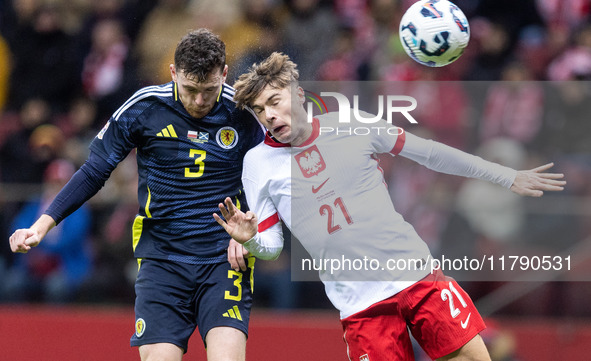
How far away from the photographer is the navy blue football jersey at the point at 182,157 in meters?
4.91

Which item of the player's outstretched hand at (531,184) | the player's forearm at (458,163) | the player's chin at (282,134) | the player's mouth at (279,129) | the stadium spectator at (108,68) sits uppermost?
the stadium spectator at (108,68)

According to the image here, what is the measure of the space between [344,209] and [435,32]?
48.4 inches

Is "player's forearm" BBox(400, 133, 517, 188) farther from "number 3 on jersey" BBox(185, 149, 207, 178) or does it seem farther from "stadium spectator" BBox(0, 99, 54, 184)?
"stadium spectator" BBox(0, 99, 54, 184)

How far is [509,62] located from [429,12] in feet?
11.0

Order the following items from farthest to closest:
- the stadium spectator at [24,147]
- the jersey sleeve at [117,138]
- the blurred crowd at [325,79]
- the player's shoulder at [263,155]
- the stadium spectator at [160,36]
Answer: the stadium spectator at [24,147]
the stadium spectator at [160,36]
the blurred crowd at [325,79]
the jersey sleeve at [117,138]
the player's shoulder at [263,155]

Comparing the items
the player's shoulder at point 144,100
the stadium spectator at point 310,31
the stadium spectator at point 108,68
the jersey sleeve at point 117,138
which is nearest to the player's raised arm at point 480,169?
the player's shoulder at point 144,100

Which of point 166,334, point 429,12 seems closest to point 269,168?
point 166,334

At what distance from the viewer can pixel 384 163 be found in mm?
7355

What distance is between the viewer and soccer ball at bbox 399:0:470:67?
509cm

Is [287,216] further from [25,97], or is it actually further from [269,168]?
[25,97]

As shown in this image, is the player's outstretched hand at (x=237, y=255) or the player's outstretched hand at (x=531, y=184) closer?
the player's outstretched hand at (x=531, y=184)

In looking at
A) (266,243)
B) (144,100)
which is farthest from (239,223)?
(144,100)

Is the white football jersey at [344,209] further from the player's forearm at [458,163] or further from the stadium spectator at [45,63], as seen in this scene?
the stadium spectator at [45,63]

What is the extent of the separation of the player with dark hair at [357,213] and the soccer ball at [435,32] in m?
0.61
